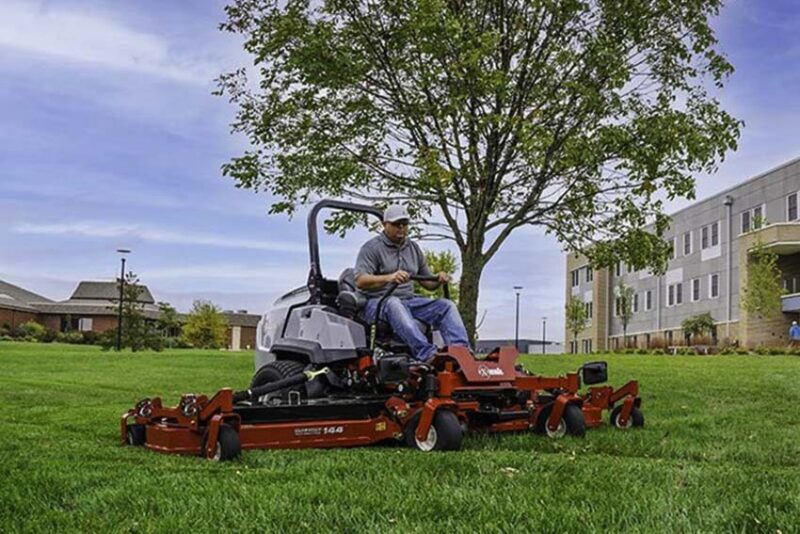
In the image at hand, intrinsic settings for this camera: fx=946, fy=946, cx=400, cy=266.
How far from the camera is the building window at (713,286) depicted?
51.5 meters

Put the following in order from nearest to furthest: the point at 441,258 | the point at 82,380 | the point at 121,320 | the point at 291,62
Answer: the point at 291,62
the point at 82,380
the point at 441,258
the point at 121,320

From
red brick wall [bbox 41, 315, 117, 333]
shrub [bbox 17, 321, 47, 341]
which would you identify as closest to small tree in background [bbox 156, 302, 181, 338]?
shrub [bbox 17, 321, 47, 341]

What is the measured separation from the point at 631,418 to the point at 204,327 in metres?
45.9

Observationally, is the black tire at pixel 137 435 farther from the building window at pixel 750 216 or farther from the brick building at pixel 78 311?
the brick building at pixel 78 311

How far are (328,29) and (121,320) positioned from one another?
28.2 metres

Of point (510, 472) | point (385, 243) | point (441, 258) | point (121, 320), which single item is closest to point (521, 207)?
point (385, 243)

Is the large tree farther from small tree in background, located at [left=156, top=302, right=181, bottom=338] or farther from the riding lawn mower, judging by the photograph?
small tree in background, located at [left=156, top=302, right=181, bottom=338]

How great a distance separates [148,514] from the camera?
3.96 meters

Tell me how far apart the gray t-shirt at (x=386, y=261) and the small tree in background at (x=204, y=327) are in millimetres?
44646

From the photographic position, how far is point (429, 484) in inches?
180

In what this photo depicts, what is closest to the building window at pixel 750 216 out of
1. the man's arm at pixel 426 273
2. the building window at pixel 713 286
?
the building window at pixel 713 286

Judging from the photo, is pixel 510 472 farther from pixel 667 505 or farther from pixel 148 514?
pixel 148 514

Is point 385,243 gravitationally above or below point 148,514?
above

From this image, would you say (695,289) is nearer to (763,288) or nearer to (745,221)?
(745,221)
